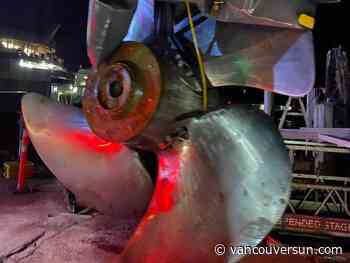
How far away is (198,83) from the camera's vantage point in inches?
49.6

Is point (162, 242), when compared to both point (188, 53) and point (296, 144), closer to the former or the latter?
point (188, 53)

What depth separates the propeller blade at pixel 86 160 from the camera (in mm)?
1642

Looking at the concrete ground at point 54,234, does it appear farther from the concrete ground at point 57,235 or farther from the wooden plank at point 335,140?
the wooden plank at point 335,140

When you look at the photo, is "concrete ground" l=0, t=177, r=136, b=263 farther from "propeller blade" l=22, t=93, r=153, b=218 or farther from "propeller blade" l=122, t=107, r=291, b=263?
"propeller blade" l=122, t=107, r=291, b=263

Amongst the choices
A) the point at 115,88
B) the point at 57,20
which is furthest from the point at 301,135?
the point at 57,20

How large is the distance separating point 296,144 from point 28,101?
268 centimetres

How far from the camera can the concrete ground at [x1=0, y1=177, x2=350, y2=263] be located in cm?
290

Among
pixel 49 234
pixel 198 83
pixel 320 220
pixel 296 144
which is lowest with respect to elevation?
pixel 49 234

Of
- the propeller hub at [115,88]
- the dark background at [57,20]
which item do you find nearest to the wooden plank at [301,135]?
the propeller hub at [115,88]

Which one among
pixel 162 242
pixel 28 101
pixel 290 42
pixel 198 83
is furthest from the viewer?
pixel 28 101

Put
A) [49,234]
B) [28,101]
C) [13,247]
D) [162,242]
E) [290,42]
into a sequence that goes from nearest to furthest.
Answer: [290,42]
[162,242]
[28,101]
[13,247]
[49,234]

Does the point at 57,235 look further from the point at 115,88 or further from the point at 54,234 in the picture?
the point at 115,88

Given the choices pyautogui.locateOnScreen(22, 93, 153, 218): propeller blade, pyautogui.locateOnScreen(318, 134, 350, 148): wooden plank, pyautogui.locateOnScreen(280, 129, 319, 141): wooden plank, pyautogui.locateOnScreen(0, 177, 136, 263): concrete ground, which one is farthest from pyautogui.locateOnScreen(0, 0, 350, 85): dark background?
pyautogui.locateOnScreen(22, 93, 153, 218): propeller blade

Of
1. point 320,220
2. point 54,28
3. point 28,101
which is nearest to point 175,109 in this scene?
point 28,101
